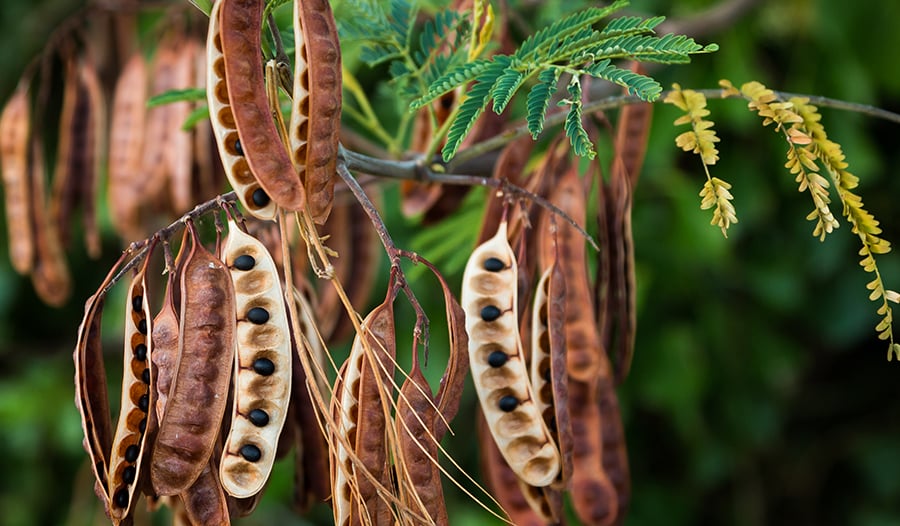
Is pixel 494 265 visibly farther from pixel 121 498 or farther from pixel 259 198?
pixel 121 498

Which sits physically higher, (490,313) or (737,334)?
(490,313)

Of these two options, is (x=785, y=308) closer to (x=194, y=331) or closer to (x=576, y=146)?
(x=576, y=146)

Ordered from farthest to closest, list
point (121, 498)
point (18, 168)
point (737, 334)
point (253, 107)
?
point (737, 334), point (18, 168), point (121, 498), point (253, 107)

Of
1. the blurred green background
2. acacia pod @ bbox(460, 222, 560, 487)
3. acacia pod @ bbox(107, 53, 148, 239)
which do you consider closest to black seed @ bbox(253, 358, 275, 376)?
acacia pod @ bbox(460, 222, 560, 487)

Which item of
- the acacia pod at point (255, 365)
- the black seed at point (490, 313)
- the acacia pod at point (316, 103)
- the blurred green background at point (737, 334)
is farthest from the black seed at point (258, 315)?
the blurred green background at point (737, 334)

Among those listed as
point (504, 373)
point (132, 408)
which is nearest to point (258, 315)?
point (132, 408)

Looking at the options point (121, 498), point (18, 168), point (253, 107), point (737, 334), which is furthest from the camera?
point (737, 334)

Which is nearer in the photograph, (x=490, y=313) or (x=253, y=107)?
(x=253, y=107)

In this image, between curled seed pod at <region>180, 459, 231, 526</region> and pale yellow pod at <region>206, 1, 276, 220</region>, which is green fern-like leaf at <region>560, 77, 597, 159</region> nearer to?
pale yellow pod at <region>206, 1, 276, 220</region>
